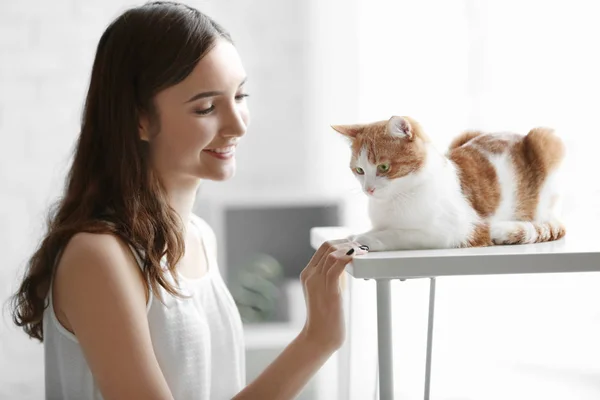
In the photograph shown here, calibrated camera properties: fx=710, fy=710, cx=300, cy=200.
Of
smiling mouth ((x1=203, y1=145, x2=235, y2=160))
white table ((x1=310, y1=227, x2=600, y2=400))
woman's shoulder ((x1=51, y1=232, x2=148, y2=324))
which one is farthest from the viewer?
smiling mouth ((x1=203, y1=145, x2=235, y2=160))

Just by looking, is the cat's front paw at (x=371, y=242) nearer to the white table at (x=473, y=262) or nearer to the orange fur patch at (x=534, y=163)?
the white table at (x=473, y=262)

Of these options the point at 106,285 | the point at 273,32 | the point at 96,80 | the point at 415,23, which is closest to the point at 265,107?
the point at 273,32

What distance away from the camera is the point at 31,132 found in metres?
2.19

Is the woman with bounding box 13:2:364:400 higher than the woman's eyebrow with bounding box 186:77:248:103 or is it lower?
lower

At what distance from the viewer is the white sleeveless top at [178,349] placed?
3.24 ft

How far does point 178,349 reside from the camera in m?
1.02

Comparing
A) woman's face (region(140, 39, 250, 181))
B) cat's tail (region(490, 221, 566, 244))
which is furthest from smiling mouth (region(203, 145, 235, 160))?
cat's tail (region(490, 221, 566, 244))

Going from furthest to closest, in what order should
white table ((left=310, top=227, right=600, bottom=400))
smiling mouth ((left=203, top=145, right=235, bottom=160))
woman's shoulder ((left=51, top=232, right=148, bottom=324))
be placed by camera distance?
smiling mouth ((left=203, top=145, right=235, bottom=160)), woman's shoulder ((left=51, top=232, right=148, bottom=324)), white table ((left=310, top=227, right=600, bottom=400))

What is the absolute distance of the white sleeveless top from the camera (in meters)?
0.99

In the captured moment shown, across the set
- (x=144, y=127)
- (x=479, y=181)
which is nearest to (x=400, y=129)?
(x=479, y=181)

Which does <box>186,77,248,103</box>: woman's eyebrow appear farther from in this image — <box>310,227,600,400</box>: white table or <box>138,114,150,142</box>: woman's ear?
<box>310,227,600,400</box>: white table

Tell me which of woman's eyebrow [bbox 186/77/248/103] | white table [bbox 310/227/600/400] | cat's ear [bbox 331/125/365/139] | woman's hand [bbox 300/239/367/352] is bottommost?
woman's hand [bbox 300/239/367/352]

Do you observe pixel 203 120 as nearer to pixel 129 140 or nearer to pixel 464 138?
pixel 129 140

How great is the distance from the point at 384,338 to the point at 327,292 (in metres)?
0.09
